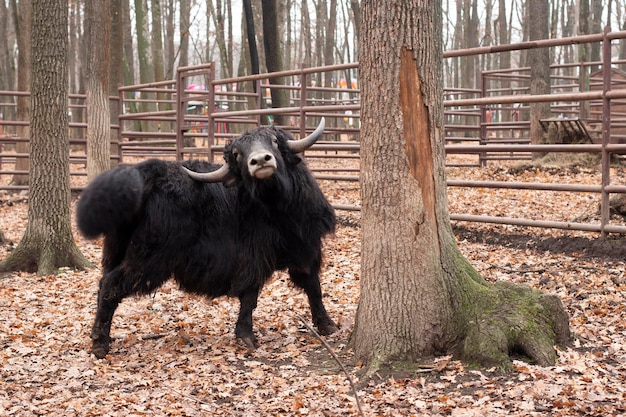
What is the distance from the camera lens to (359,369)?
495cm

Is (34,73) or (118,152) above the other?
(34,73)

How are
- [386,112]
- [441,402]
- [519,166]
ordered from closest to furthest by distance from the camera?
[441,402], [386,112], [519,166]

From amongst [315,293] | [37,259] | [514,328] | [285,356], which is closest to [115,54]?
[37,259]

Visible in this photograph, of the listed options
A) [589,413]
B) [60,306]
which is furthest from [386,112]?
[60,306]

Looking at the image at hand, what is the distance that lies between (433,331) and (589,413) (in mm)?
1211

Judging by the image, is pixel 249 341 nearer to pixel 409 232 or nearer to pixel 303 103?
pixel 409 232

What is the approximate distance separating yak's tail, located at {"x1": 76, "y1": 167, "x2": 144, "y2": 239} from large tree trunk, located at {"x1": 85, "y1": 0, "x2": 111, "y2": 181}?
757 centimetres

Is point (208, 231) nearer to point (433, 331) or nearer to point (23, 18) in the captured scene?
point (433, 331)

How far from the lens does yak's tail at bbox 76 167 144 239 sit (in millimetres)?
5562

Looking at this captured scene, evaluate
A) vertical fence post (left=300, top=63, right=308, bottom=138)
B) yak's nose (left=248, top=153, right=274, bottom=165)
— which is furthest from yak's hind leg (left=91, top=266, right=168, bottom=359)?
vertical fence post (left=300, top=63, right=308, bottom=138)

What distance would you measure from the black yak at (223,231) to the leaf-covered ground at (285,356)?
385mm

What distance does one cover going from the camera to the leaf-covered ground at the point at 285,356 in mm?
4402

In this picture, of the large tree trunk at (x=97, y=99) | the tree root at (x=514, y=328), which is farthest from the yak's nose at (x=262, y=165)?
the large tree trunk at (x=97, y=99)

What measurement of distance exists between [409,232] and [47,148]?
5174 millimetres
